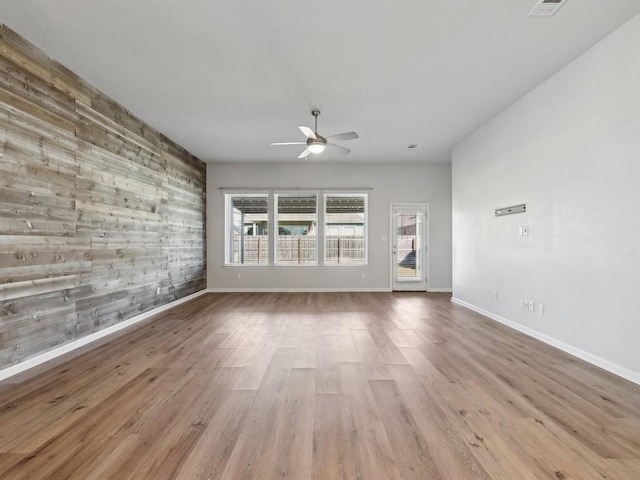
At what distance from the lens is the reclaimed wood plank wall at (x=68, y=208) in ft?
8.85

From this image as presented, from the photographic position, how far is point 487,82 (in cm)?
360

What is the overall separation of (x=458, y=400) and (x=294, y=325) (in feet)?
7.99

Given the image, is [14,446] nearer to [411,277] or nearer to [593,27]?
[593,27]

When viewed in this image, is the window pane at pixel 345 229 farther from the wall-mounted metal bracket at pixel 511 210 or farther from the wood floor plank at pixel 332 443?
the wood floor plank at pixel 332 443

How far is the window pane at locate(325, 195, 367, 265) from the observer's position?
24.4 ft

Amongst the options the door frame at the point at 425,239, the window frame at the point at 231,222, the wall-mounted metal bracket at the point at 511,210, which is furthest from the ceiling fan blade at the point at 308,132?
the door frame at the point at 425,239

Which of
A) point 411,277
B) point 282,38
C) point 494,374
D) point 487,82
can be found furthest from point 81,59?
point 411,277

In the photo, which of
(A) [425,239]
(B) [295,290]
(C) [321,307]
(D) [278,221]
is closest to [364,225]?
(A) [425,239]

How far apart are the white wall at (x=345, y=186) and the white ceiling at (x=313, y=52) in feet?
8.45

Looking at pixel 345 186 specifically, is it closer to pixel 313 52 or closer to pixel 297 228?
pixel 297 228

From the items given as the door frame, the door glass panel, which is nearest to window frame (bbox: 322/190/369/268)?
the door frame

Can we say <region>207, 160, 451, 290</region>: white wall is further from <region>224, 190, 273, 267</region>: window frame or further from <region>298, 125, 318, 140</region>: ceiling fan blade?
<region>298, 125, 318, 140</region>: ceiling fan blade

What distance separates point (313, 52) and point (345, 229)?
476 cm

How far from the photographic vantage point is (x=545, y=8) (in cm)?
245
